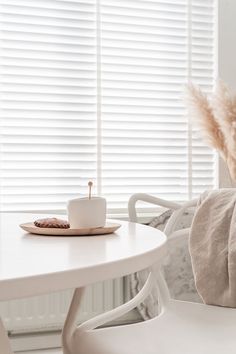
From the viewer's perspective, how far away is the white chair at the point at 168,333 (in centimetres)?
115

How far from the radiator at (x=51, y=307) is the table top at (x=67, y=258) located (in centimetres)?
126

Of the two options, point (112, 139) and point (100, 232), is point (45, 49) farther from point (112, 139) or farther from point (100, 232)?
point (100, 232)

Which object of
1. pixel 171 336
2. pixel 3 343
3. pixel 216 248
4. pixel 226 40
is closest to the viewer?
pixel 3 343

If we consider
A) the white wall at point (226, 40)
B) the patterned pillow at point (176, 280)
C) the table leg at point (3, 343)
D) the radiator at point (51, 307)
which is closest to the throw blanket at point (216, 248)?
the table leg at point (3, 343)

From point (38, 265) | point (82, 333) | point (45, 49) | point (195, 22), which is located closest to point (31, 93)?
point (45, 49)

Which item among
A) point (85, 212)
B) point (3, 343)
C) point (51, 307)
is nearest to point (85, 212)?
point (85, 212)

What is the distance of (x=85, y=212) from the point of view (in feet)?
3.57

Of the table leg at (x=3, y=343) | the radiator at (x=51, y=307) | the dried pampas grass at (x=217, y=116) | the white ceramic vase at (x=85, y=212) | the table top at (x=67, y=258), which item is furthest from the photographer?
the radiator at (x=51, y=307)

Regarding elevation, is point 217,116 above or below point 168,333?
above

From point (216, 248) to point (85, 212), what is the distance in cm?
52

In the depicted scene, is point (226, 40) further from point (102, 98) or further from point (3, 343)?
point (3, 343)

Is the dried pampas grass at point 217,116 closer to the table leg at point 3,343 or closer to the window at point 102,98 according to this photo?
the window at point 102,98

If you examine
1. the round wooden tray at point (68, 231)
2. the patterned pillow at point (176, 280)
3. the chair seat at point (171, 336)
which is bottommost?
the patterned pillow at point (176, 280)

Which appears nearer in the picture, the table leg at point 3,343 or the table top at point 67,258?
the table top at point 67,258
